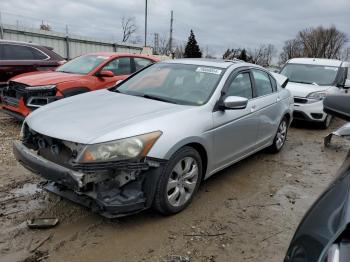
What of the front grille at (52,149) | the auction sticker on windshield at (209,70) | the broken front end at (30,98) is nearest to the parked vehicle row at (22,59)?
the broken front end at (30,98)

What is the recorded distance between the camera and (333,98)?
198cm

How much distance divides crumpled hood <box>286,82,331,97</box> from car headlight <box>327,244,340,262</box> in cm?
773

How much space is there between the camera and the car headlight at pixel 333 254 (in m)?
1.30

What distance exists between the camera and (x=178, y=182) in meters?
3.55

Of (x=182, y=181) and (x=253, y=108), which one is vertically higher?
(x=253, y=108)

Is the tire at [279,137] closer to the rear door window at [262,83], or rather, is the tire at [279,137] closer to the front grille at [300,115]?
the rear door window at [262,83]

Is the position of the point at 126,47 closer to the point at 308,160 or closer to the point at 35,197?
the point at 308,160

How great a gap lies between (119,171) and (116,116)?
623 mm

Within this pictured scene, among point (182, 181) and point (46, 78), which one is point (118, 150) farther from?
point (46, 78)

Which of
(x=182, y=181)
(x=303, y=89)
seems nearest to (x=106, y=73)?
(x=182, y=181)

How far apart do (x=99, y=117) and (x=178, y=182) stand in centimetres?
102

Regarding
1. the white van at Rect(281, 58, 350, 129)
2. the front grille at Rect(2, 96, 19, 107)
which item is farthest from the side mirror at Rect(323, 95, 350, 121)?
the white van at Rect(281, 58, 350, 129)

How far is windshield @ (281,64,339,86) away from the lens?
30.7 ft

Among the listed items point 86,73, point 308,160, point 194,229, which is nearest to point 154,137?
point 194,229
